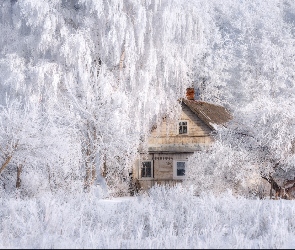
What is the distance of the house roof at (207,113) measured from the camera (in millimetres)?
25203

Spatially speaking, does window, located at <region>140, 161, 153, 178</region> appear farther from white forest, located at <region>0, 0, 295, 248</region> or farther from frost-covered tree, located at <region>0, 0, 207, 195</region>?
frost-covered tree, located at <region>0, 0, 207, 195</region>

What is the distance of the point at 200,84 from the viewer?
40188 mm

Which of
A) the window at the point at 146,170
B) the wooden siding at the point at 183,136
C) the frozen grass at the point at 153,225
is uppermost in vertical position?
the wooden siding at the point at 183,136

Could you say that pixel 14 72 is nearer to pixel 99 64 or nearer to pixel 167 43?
pixel 99 64

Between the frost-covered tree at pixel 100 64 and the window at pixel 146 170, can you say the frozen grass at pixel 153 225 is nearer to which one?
the frost-covered tree at pixel 100 64

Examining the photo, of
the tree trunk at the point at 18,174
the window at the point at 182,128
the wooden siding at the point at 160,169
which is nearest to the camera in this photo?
the tree trunk at the point at 18,174

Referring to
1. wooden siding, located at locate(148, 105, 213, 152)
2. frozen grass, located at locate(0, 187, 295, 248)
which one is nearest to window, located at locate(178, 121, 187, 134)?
wooden siding, located at locate(148, 105, 213, 152)

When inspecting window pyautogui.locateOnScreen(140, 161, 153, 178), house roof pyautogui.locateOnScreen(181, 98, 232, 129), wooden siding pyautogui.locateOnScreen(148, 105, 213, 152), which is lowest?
window pyautogui.locateOnScreen(140, 161, 153, 178)

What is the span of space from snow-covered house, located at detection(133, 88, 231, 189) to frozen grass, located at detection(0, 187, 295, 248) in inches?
463

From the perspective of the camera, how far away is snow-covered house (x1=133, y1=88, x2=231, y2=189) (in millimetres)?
25469

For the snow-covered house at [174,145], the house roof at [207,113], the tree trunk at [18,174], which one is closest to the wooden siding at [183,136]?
the snow-covered house at [174,145]

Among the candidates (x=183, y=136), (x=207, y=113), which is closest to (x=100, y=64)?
(x=183, y=136)

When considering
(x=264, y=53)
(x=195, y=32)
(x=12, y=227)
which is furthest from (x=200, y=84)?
(x=12, y=227)

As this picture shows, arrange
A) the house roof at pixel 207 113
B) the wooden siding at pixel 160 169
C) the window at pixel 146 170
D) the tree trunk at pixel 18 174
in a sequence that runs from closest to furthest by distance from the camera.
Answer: the tree trunk at pixel 18 174 → the house roof at pixel 207 113 → the wooden siding at pixel 160 169 → the window at pixel 146 170
